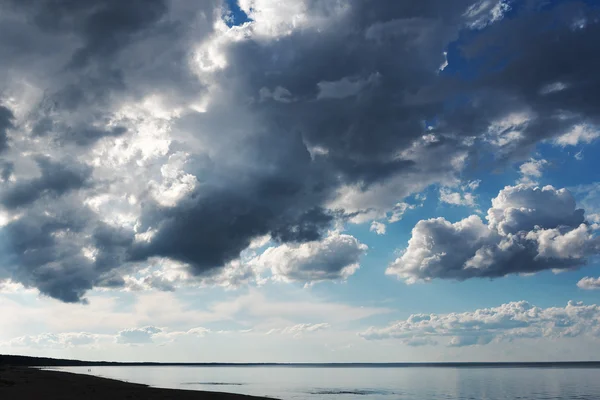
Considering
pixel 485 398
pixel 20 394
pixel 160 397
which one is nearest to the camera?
pixel 20 394

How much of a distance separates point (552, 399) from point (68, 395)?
61817mm

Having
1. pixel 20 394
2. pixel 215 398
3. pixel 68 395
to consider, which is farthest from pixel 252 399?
pixel 20 394

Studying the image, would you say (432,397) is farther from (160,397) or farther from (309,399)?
(160,397)

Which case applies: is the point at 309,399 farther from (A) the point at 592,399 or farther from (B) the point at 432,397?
(A) the point at 592,399

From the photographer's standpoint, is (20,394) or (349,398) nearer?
(20,394)

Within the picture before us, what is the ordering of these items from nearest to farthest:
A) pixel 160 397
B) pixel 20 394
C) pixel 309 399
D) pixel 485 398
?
pixel 20 394 < pixel 160 397 < pixel 309 399 < pixel 485 398

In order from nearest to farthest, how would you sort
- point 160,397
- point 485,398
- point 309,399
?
point 160,397
point 309,399
point 485,398

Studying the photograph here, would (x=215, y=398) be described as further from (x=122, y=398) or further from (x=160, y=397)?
(x=122, y=398)

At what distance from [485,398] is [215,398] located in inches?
1507

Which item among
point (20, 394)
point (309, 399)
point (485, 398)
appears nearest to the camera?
point (20, 394)

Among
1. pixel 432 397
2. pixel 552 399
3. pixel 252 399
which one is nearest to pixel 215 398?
pixel 252 399

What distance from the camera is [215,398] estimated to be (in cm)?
6112

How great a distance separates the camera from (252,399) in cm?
6175

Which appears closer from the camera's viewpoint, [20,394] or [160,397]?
[20,394]
